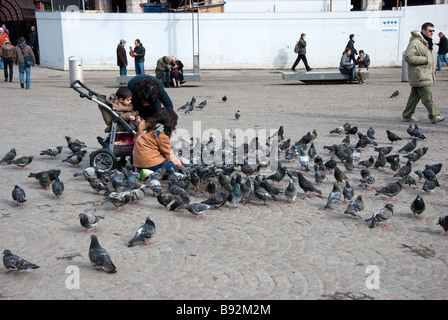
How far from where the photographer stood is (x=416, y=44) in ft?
39.5

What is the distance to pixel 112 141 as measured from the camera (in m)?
8.27

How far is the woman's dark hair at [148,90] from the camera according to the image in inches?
313

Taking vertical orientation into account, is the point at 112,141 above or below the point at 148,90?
below

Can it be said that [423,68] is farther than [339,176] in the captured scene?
Yes

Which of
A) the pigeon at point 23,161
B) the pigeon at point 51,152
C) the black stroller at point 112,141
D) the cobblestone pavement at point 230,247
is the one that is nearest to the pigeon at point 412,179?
the cobblestone pavement at point 230,247

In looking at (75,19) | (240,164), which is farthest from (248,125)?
(75,19)

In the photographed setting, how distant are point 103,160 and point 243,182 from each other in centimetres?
253

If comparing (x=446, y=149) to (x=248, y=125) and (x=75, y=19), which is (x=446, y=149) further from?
(x=75, y=19)

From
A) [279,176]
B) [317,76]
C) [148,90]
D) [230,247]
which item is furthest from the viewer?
[317,76]

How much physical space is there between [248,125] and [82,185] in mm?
5333

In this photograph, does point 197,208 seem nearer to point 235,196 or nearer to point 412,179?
point 235,196

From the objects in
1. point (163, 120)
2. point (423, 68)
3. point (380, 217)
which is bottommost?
point (380, 217)

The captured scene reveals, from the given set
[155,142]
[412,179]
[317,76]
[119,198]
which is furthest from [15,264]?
[317,76]

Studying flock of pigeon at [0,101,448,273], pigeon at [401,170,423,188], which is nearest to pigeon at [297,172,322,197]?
flock of pigeon at [0,101,448,273]
